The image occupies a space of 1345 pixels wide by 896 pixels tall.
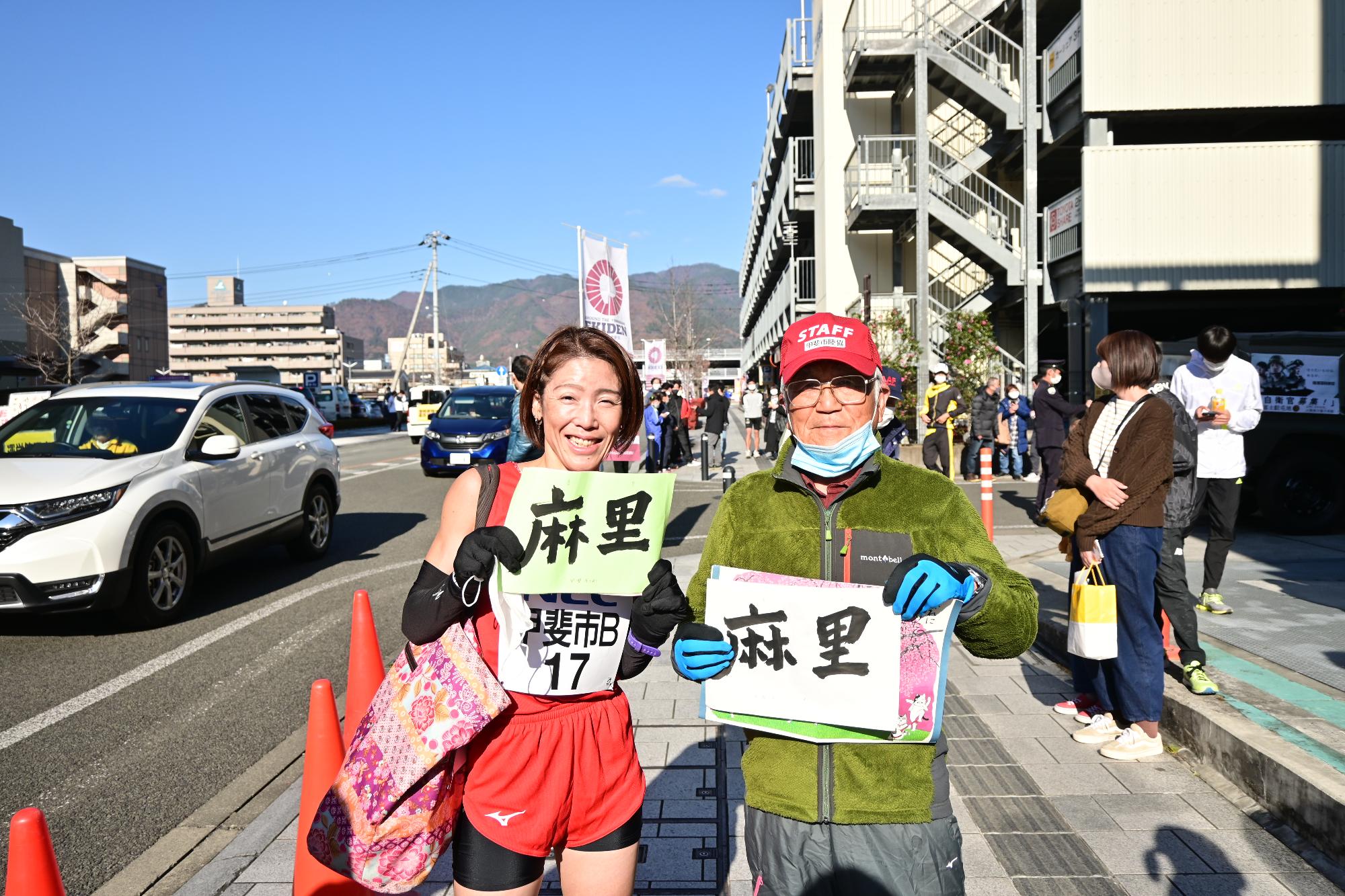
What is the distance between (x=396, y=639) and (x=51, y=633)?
2.70 m

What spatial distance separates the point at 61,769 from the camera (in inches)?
189

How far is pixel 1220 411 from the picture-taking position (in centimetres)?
650

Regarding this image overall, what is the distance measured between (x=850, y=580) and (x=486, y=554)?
2.77 ft

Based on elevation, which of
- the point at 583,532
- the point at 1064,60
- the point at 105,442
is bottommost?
the point at 583,532

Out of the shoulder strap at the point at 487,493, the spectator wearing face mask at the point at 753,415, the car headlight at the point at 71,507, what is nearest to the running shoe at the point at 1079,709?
the shoulder strap at the point at 487,493

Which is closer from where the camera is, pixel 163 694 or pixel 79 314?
pixel 163 694

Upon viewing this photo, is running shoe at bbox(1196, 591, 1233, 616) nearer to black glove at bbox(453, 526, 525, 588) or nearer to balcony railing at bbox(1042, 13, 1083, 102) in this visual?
black glove at bbox(453, 526, 525, 588)

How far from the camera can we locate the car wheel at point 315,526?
10.4 m

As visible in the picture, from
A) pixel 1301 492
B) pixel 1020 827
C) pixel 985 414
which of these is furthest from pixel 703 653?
pixel 985 414

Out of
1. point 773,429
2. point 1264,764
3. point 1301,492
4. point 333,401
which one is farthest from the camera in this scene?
point 333,401

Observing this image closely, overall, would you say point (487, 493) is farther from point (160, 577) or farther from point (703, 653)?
point (160, 577)

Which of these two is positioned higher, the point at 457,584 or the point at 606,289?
the point at 606,289

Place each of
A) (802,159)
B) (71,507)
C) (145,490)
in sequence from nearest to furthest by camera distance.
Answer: (71,507), (145,490), (802,159)

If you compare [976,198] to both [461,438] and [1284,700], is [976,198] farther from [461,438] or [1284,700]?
[1284,700]
